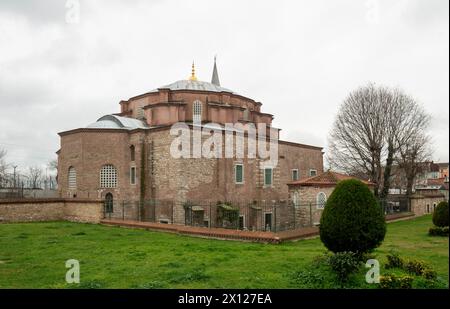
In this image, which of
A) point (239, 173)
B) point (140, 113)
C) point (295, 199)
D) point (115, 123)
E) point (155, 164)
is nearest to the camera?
point (295, 199)

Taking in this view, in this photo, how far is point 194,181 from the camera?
2273 cm

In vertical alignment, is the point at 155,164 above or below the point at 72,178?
above

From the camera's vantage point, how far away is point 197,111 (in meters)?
28.9

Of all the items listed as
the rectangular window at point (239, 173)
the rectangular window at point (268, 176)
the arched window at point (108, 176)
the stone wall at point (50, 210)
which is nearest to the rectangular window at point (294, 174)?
the rectangular window at point (268, 176)

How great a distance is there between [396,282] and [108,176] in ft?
65.7

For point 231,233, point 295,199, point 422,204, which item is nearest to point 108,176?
point 295,199

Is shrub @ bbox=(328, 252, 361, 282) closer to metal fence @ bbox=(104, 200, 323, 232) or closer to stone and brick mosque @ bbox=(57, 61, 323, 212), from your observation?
metal fence @ bbox=(104, 200, 323, 232)

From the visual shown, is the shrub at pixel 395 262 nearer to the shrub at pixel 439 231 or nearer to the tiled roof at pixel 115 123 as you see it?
the shrub at pixel 439 231

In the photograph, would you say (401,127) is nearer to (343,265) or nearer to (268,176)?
(268,176)

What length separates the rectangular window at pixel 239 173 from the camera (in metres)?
25.5

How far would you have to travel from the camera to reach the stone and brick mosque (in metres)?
23.0

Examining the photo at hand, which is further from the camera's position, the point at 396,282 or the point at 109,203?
the point at 109,203

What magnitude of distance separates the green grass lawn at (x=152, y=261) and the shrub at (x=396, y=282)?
741 millimetres

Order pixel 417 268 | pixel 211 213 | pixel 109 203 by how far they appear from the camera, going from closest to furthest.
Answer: pixel 417 268 → pixel 211 213 → pixel 109 203
